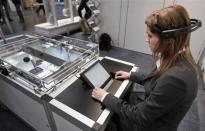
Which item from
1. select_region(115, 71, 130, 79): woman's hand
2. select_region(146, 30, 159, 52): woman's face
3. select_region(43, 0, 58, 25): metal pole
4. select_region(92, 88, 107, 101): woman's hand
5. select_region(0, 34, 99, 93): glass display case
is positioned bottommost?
select_region(92, 88, 107, 101): woman's hand

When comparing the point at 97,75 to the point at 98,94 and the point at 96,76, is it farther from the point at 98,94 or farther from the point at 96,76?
the point at 98,94

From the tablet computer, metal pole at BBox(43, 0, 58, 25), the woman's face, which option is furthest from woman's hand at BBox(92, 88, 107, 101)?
metal pole at BBox(43, 0, 58, 25)

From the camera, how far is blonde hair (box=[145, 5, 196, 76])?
1.98 feet

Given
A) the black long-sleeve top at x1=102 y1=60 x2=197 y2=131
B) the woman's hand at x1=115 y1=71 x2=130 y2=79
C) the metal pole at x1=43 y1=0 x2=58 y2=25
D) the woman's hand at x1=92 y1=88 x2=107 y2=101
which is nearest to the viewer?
the black long-sleeve top at x1=102 y1=60 x2=197 y2=131

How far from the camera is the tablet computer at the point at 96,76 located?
99 centimetres

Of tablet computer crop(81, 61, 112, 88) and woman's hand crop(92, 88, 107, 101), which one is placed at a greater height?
tablet computer crop(81, 61, 112, 88)

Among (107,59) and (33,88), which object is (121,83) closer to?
(107,59)

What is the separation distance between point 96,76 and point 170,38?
59 centimetres

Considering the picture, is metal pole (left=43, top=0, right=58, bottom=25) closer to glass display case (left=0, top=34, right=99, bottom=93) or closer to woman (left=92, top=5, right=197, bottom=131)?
glass display case (left=0, top=34, right=99, bottom=93)

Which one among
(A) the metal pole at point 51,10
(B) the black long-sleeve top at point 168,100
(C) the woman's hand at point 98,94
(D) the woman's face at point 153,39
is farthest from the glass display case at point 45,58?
(A) the metal pole at point 51,10

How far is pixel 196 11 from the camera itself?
7.57ft

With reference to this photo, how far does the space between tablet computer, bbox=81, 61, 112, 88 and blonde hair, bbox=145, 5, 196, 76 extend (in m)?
0.46

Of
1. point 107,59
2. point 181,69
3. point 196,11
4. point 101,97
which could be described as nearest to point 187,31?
point 181,69

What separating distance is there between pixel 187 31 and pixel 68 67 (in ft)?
2.81
